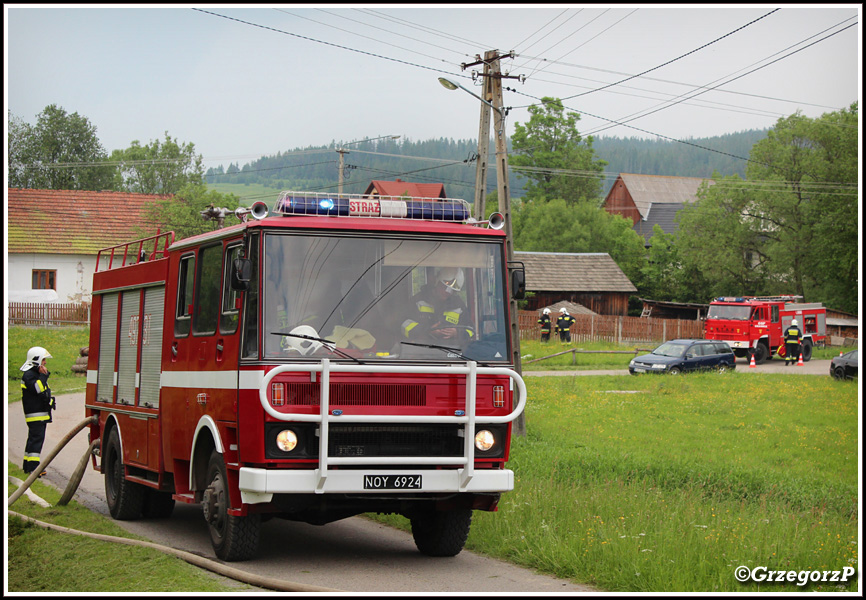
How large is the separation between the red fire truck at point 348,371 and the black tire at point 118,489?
6.47ft

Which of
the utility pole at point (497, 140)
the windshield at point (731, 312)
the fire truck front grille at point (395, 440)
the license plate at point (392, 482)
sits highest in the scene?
the utility pole at point (497, 140)

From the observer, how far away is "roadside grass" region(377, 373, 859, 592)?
7926mm

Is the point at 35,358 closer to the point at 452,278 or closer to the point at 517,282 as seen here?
the point at 452,278

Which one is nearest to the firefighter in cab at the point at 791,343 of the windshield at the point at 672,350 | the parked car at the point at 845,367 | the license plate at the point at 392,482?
the parked car at the point at 845,367

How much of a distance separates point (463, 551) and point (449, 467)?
1760 millimetres

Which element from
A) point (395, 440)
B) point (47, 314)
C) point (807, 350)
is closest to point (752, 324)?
point (807, 350)

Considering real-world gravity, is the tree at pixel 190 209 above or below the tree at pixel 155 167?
below

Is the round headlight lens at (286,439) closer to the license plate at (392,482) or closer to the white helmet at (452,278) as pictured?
the license plate at (392,482)

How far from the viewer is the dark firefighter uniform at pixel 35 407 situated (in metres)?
14.1

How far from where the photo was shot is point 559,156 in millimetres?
87812

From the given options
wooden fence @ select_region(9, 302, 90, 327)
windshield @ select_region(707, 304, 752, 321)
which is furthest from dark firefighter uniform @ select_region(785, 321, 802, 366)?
wooden fence @ select_region(9, 302, 90, 327)

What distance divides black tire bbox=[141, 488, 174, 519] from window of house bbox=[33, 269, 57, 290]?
155ft

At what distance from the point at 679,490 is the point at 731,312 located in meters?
34.9

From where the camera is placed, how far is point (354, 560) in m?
8.77
